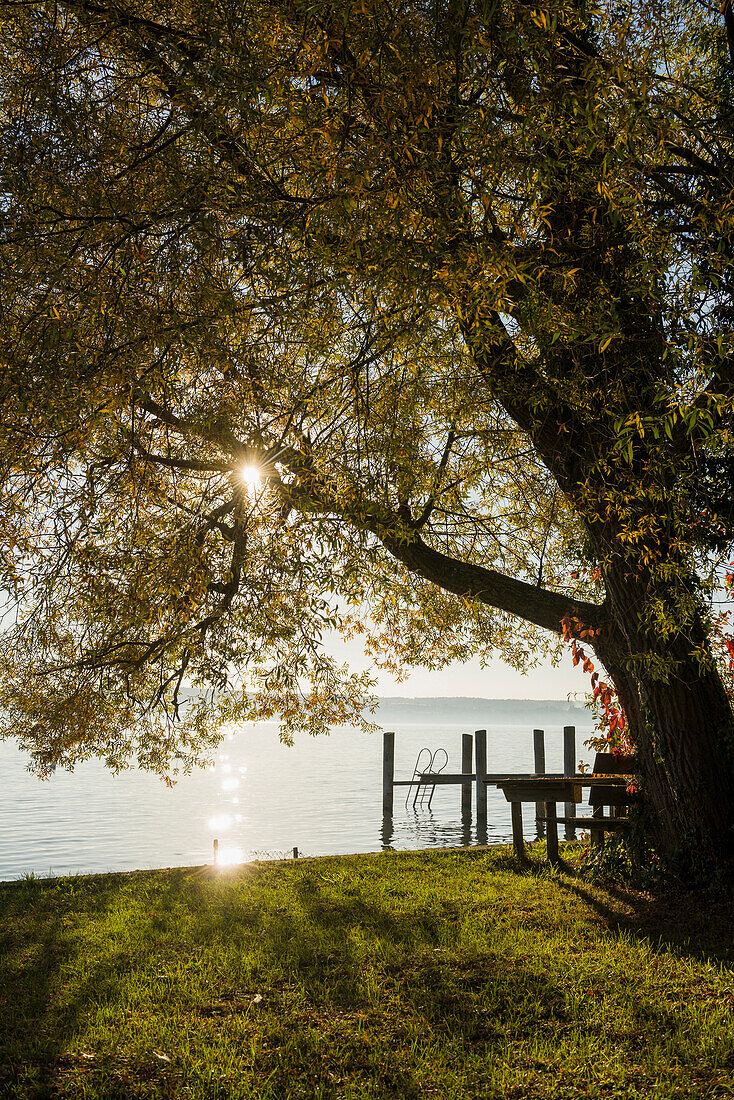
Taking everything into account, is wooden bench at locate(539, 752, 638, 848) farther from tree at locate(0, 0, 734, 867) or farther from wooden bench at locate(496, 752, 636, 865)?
tree at locate(0, 0, 734, 867)

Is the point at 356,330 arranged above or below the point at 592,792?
above

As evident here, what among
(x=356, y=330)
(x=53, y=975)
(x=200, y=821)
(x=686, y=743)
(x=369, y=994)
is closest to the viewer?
(x=369, y=994)

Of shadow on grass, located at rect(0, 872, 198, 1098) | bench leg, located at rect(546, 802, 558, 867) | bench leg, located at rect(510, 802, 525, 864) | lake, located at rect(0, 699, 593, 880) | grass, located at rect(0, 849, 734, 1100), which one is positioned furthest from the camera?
lake, located at rect(0, 699, 593, 880)

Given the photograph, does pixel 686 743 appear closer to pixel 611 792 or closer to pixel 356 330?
pixel 611 792

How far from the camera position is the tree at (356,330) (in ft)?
15.5

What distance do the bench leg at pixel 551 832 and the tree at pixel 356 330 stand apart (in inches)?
55.9

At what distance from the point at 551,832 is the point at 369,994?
4.98 meters

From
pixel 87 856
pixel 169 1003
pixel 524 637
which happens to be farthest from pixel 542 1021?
pixel 87 856

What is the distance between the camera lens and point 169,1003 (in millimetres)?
5371

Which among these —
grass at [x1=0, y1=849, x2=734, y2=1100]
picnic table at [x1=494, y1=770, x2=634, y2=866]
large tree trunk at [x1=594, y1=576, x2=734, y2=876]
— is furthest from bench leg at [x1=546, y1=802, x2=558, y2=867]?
large tree trunk at [x1=594, y1=576, x2=734, y2=876]

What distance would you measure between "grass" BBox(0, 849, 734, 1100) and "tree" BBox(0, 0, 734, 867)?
2.17 meters

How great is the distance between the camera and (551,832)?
9914 mm

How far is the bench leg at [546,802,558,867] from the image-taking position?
969 centimetres

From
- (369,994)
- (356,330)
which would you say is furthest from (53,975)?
A: (356,330)
